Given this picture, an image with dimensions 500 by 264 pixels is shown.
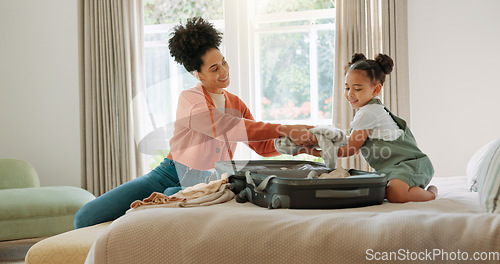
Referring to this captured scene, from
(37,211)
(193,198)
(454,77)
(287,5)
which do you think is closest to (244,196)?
(193,198)

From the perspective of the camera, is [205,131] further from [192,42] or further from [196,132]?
[192,42]

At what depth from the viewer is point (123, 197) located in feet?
5.96

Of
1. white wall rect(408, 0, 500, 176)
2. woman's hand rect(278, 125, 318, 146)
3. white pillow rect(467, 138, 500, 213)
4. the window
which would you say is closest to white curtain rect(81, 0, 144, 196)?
the window

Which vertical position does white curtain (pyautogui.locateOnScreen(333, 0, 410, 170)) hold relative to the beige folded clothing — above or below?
above

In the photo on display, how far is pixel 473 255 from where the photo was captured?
38.4 inches

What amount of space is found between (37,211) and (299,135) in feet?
6.07

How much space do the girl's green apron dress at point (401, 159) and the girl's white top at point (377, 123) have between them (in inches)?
0.7

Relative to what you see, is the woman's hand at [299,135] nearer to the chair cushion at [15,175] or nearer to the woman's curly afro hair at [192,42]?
the woman's curly afro hair at [192,42]

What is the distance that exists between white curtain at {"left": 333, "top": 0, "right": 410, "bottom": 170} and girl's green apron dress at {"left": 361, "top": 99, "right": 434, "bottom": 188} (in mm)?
1913

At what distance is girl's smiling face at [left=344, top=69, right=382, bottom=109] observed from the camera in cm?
173

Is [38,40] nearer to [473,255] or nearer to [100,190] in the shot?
[100,190]

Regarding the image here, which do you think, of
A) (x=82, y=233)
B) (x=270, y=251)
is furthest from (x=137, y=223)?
(x=82, y=233)

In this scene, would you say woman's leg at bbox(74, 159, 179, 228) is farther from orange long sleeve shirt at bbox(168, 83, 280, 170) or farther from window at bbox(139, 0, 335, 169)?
window at bbox(139, 0, 335, 169)

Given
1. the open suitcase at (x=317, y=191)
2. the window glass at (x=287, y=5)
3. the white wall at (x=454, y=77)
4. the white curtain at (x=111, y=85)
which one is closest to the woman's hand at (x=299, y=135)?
the open suitcase at (x=317, y=191)
